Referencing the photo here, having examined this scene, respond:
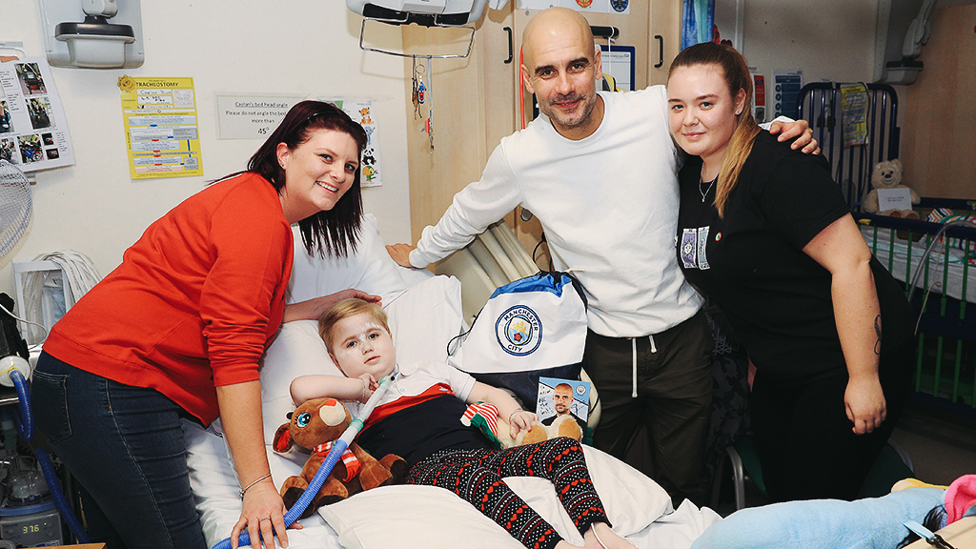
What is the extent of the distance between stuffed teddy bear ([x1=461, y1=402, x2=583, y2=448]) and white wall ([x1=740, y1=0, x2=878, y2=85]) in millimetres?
2634

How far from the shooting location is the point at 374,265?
7.54 ft

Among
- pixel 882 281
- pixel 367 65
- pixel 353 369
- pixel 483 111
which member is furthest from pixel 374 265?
pixel 882 281

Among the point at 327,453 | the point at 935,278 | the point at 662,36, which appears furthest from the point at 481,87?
the point at 935,278

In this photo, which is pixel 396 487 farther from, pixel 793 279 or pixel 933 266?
pixel 933 266

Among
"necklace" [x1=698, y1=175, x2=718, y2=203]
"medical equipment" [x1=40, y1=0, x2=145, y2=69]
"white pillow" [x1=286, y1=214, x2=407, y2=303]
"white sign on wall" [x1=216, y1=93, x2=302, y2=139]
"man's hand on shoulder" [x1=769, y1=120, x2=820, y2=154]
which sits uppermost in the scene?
"medical equipment" [x1=40, y1=0, x2=145, y2=69]

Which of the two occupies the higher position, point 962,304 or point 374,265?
point 374,265

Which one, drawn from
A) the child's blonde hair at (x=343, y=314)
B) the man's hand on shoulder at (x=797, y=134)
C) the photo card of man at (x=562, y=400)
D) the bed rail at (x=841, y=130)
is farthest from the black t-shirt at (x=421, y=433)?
the bed rail at (x=841, y=130)

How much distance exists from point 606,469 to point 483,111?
123cm

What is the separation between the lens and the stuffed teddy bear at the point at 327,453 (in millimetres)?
1497

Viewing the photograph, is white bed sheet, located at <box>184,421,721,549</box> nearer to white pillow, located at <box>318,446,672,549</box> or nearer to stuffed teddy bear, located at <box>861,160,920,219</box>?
white pillow, located at <box>318,446,672,549</box>

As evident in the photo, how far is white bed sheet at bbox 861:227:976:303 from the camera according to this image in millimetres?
2676

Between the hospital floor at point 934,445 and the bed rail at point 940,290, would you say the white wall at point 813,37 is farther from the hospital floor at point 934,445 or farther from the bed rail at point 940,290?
the hospital floor at point 934,445

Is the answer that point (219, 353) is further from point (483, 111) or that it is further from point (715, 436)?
point (715, 436)

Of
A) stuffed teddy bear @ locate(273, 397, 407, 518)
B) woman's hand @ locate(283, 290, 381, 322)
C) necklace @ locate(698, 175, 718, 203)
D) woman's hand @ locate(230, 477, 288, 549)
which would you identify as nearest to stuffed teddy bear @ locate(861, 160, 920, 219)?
necklace @ locate(698, 175, 718, 203)
